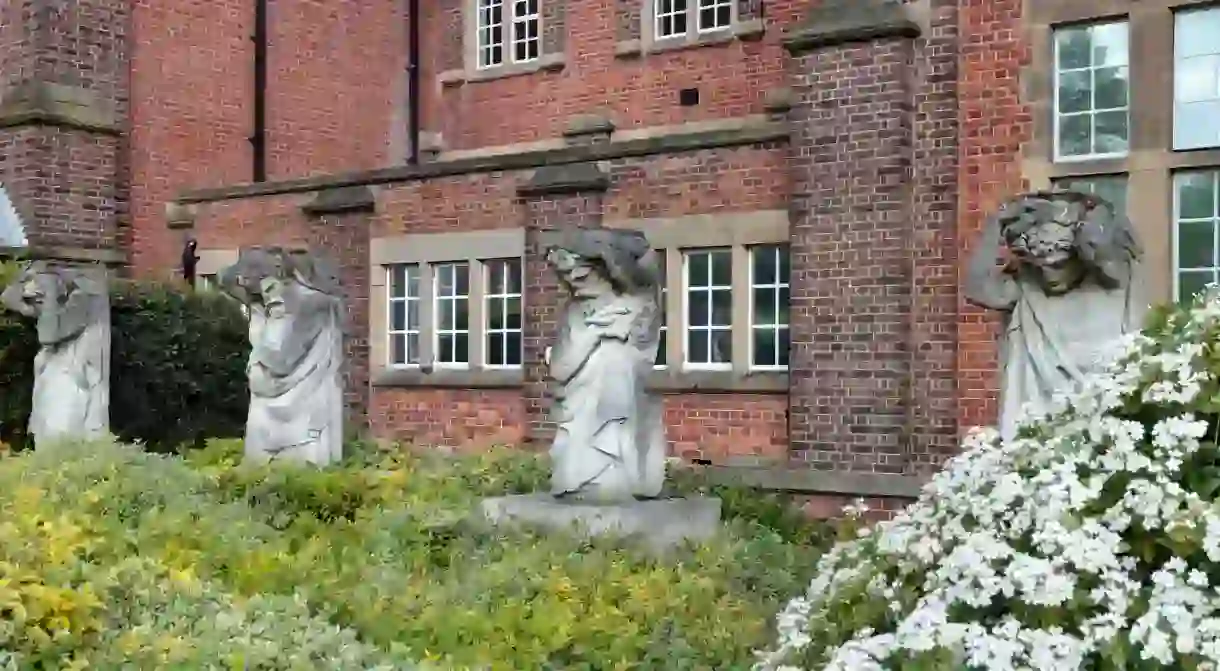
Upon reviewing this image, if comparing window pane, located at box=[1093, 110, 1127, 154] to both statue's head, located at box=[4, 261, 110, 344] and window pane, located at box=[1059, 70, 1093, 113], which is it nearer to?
window pane, located at box=[1059, 70, 1093, 113]

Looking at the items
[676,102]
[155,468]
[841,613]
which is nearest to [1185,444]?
[841,613]

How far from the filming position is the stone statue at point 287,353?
36.9 feet

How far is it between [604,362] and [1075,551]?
601 cm

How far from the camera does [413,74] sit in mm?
21375

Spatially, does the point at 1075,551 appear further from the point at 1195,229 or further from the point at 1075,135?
the point at 1075,135

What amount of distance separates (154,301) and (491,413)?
3.81 m

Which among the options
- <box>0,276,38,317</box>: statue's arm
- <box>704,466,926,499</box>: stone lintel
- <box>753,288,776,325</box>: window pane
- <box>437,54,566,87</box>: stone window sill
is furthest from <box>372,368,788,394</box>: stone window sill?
<box>437,54,566,87</box>: stone window sill

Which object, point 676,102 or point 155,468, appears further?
point 676,102

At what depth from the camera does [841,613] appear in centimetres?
381

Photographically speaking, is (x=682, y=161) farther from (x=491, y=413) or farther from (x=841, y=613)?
(x=841, y=613)

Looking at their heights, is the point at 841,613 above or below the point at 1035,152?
below

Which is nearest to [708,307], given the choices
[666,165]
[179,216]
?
[666,165]

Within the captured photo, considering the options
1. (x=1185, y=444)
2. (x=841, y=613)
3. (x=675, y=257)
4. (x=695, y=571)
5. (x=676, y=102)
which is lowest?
(x=695, y=571)

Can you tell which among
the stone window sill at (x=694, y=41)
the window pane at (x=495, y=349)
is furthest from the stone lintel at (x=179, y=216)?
the stone window sill at (x=694, y=41)
